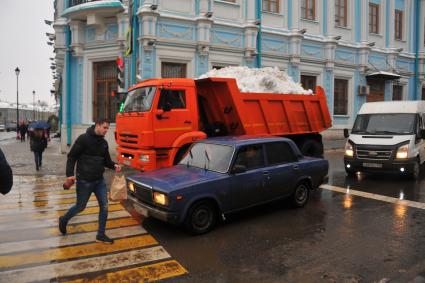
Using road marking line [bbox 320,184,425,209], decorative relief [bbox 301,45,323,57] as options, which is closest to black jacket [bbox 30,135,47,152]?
road marking line [bbox 320,184,425,209]

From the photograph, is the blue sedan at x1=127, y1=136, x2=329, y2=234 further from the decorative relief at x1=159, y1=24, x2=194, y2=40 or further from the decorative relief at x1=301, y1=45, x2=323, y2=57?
the decorative relief at x1=301, y1=45, x2=323, y2=57

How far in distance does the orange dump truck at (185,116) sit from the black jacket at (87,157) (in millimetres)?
3122

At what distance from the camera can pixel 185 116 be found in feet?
31.2

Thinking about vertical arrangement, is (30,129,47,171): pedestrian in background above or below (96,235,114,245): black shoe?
above

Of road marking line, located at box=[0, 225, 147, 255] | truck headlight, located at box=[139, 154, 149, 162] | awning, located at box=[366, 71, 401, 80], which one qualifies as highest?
awning, located at box=[366, 71, 401, 80]

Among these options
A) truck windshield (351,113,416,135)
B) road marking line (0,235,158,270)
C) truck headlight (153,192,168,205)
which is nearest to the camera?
road marking line (0,235,158,270)

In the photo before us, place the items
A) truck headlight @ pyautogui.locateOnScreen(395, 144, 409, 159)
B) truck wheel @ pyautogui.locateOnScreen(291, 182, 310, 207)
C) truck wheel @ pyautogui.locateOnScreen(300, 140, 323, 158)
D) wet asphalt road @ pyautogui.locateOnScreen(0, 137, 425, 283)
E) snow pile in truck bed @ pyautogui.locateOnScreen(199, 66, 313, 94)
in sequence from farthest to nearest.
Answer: truck wheel @ pyautogui.locateOnScreen(300, 140, 323, 158)
snow pile in truck bed @ pyautogui.locateOnScreen(199, 66, 313, 94)
truck headlight @ pyautogui.locateOnScreen(395, 144, 409, 159)
truck wheel @ pyautogui.locateOnScreen(291, 182, 310, 207)
wet asphalt road @ pyautogui.locateOnScreen(0, 137, 425, 283)

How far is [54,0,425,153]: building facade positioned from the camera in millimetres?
16266

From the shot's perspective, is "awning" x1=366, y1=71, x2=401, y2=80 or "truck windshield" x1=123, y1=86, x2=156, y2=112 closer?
"truck windshield" x1=123, y1=86, x2=156, y2=112

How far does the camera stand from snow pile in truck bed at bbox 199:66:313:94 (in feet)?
35.0

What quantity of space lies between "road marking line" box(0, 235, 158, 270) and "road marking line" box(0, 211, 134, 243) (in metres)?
0.81

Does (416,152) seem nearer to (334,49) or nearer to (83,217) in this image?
(83,217)

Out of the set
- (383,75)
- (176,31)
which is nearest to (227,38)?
(176,31)

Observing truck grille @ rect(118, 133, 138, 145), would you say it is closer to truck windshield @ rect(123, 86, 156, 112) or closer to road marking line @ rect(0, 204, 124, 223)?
truck windshield @ rect(123, 86, 156, 112)
